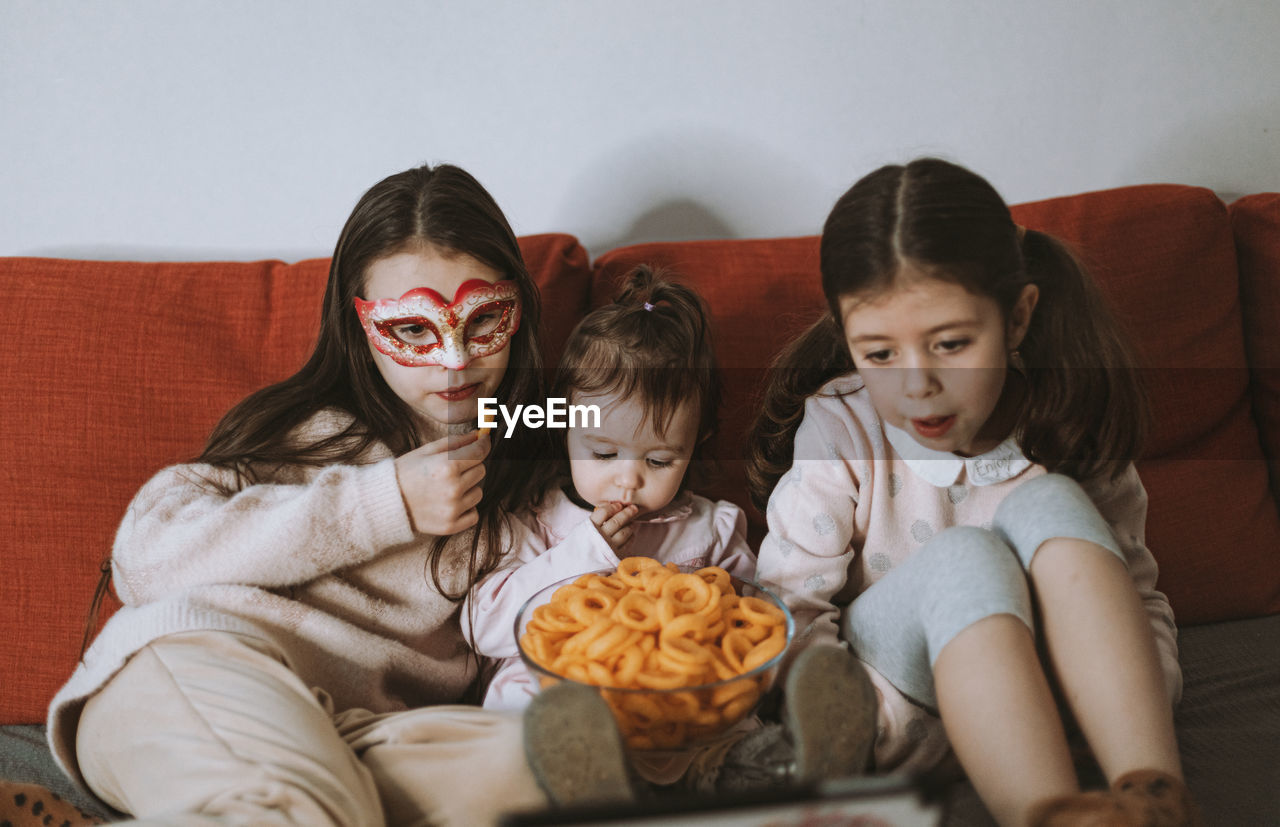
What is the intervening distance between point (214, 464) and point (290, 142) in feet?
2.07

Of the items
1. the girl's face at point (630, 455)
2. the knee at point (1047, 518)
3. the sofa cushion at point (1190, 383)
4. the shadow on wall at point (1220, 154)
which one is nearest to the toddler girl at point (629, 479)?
the girl's face at point (630, 455)

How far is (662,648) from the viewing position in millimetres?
835

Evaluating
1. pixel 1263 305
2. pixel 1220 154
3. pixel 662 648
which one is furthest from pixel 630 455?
pixel 1220 154

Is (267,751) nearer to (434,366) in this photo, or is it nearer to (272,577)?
(272,577)

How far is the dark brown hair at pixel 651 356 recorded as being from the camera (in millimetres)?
1127

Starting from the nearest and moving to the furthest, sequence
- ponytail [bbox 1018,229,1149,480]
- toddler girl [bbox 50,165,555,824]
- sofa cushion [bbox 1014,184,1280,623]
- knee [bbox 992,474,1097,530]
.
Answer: toddler girl [bbox 50,165,555,824], knee [bbox 992,474,1097,530], ponytail [bbox 1018,229,1149,480], sofa cushion [bbox 1014,184,1280,623]

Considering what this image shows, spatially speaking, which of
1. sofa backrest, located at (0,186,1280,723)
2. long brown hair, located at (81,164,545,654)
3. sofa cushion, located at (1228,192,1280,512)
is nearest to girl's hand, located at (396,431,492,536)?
long brown hair, located at (81,164,545,654)

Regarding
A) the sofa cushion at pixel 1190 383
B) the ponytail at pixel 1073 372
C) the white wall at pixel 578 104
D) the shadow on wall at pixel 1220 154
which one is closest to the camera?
the ponytail at pixel 1073 372

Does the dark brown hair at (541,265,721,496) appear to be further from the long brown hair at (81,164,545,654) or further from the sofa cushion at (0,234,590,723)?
the sofa cushion at (0,234,590,723)

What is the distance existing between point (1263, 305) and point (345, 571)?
4.61 ft

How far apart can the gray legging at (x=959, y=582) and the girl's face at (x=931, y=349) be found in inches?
4.5

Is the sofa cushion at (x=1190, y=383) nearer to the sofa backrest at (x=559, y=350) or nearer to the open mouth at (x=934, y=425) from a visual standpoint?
the sofa backrest at (x=559, y=350)

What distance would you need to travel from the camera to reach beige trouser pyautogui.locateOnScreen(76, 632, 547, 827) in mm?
781

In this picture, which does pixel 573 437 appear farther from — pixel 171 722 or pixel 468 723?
pixel 171 722
